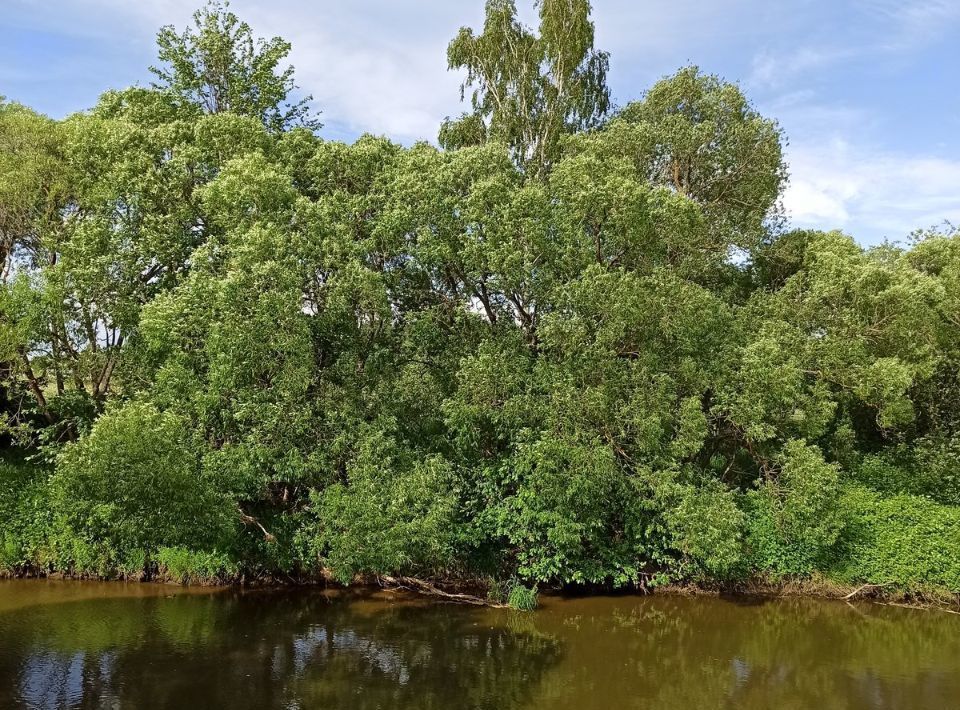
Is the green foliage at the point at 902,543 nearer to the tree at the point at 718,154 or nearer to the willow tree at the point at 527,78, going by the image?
the tree at the point at 718,154

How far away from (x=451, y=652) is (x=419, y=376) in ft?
32.4

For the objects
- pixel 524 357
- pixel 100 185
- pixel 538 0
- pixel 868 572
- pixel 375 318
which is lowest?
pixel 868 572

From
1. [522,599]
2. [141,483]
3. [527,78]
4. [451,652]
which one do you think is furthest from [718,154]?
[141,483]

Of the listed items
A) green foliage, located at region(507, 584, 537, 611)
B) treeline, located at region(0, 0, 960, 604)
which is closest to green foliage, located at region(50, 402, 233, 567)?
treeline, located at region(0, 0, 960, 604)

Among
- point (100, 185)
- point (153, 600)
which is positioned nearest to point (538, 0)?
point (100, 185)

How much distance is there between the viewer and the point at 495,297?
993 inches

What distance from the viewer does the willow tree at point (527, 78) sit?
36062 mm

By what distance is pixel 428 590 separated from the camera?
23.7 meters

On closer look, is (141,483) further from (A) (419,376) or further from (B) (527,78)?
(B) (527,78)

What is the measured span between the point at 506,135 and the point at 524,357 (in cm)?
1774

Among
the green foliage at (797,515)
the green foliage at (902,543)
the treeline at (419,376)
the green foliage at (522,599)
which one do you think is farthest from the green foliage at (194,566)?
the green foliage at (902,543)

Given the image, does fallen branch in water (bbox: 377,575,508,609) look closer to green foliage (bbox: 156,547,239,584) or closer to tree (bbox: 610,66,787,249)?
green foliage (bbox: 156,547,239,584)

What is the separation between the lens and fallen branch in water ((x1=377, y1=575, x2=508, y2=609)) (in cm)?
2264

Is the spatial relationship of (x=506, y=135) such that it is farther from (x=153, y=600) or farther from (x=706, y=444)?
(x=153, y=600)
